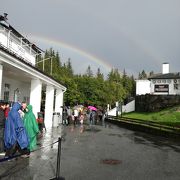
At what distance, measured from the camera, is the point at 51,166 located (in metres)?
9.37

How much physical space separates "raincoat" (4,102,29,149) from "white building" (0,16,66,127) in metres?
5.29

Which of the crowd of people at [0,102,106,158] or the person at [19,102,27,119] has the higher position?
the person at [19,102,27,119]

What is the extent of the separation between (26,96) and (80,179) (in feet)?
68.5

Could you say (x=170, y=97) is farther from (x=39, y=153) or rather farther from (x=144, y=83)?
(x=39, y=153)

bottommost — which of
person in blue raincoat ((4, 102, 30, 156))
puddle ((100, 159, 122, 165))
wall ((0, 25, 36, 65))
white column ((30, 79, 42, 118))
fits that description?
puddle ((100, 159, 122, 165))

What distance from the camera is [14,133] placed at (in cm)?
937

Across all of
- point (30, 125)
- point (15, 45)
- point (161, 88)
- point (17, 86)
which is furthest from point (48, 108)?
point (161, 88)

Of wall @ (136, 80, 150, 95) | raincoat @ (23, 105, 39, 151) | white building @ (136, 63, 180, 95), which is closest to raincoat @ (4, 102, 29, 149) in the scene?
raincoat @ (23, 105, 39, 151)

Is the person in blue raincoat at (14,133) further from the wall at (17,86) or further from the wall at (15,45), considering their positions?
the wall at (15,45)

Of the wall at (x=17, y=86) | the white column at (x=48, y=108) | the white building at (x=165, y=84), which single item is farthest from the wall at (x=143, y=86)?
the white column at (x=48, y=108)

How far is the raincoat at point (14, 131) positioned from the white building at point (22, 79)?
5.29 metres

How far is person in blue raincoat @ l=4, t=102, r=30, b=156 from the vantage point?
935cm

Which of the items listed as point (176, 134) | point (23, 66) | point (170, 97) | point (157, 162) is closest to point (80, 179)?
point (157, 162)

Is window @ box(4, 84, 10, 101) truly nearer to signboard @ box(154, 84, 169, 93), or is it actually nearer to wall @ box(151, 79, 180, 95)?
wall @ box(151, 79, 180, 95)
